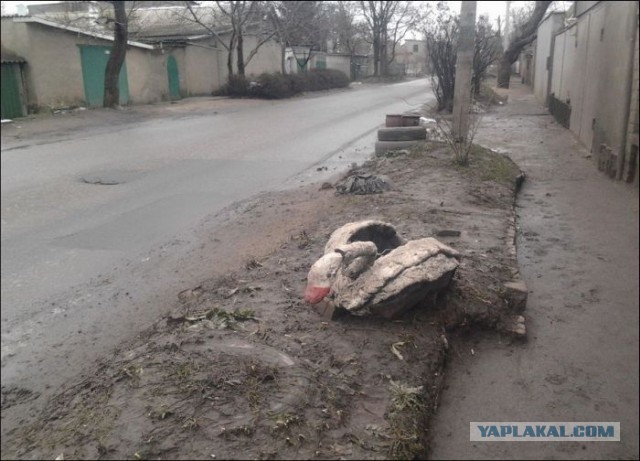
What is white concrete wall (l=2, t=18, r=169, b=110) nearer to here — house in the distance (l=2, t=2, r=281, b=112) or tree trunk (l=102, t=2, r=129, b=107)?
house in the distance (l=2, t=2, r=281, b=112)

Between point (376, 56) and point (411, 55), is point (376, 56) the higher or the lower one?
the lower one

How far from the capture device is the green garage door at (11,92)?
15.4 metres

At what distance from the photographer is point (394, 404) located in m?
2.66

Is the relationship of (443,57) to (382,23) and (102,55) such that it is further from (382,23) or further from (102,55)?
(382,23)

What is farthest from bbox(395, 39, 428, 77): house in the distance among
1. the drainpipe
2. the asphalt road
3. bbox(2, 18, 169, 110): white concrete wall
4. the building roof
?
the drainpipe

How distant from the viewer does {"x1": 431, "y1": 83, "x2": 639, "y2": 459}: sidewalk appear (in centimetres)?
222

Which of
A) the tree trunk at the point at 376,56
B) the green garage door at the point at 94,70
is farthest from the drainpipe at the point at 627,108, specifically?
the tree trunk at the point at 376,56

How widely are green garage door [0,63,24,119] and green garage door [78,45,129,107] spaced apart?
386 cm

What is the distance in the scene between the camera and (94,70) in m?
20.4

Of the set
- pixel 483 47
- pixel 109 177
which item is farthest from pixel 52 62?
pixel 483 47

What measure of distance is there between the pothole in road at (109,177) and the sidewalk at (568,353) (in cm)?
617

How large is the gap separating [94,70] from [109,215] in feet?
51.4

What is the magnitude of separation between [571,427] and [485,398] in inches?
20.5

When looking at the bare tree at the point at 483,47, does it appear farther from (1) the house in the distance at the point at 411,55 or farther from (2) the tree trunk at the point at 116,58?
(1) the house in the distance at the point at 411,55
